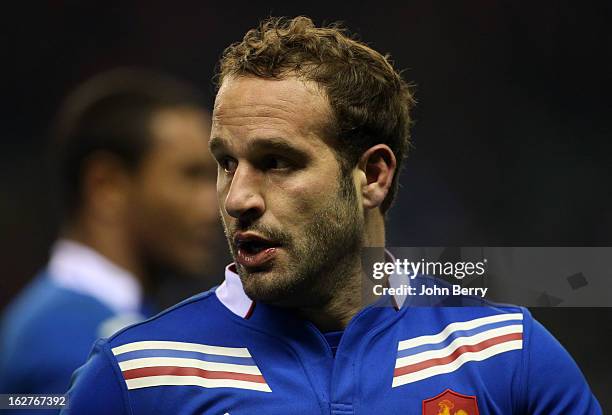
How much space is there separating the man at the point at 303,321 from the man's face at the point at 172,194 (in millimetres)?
1433

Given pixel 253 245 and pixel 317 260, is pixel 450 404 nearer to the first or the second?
pixel 317 260

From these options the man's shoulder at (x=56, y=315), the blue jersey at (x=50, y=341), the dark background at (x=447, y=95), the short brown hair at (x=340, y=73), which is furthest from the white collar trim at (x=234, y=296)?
the dark background at (x=447, y=95)

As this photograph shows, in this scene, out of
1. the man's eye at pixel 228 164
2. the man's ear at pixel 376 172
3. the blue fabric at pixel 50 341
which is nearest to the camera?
the man's eye at pixel 228 164

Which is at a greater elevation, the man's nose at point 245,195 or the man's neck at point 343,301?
the man's nose at point 245,195

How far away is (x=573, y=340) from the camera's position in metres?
6.13

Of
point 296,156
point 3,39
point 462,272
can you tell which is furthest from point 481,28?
point 296,156

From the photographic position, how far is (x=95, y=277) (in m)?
4.04

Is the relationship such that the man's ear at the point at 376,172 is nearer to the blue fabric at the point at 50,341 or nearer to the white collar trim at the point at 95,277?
the blue fabric at the point at 50,341

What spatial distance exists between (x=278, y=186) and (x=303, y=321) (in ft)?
1.16

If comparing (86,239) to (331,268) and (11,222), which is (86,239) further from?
(11,222)

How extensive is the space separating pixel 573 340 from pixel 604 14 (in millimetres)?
2960

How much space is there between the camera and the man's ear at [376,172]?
2.75 metres

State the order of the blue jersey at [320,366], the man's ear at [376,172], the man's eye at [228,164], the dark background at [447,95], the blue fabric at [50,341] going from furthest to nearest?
the dark background at [447,95] → the blue fabric at [50,341] → the man's ear at [376,172] → the man's eye at [228,164] → the blue jersey at [320,366]

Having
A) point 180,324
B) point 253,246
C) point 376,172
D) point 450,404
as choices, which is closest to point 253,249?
point 253,246
